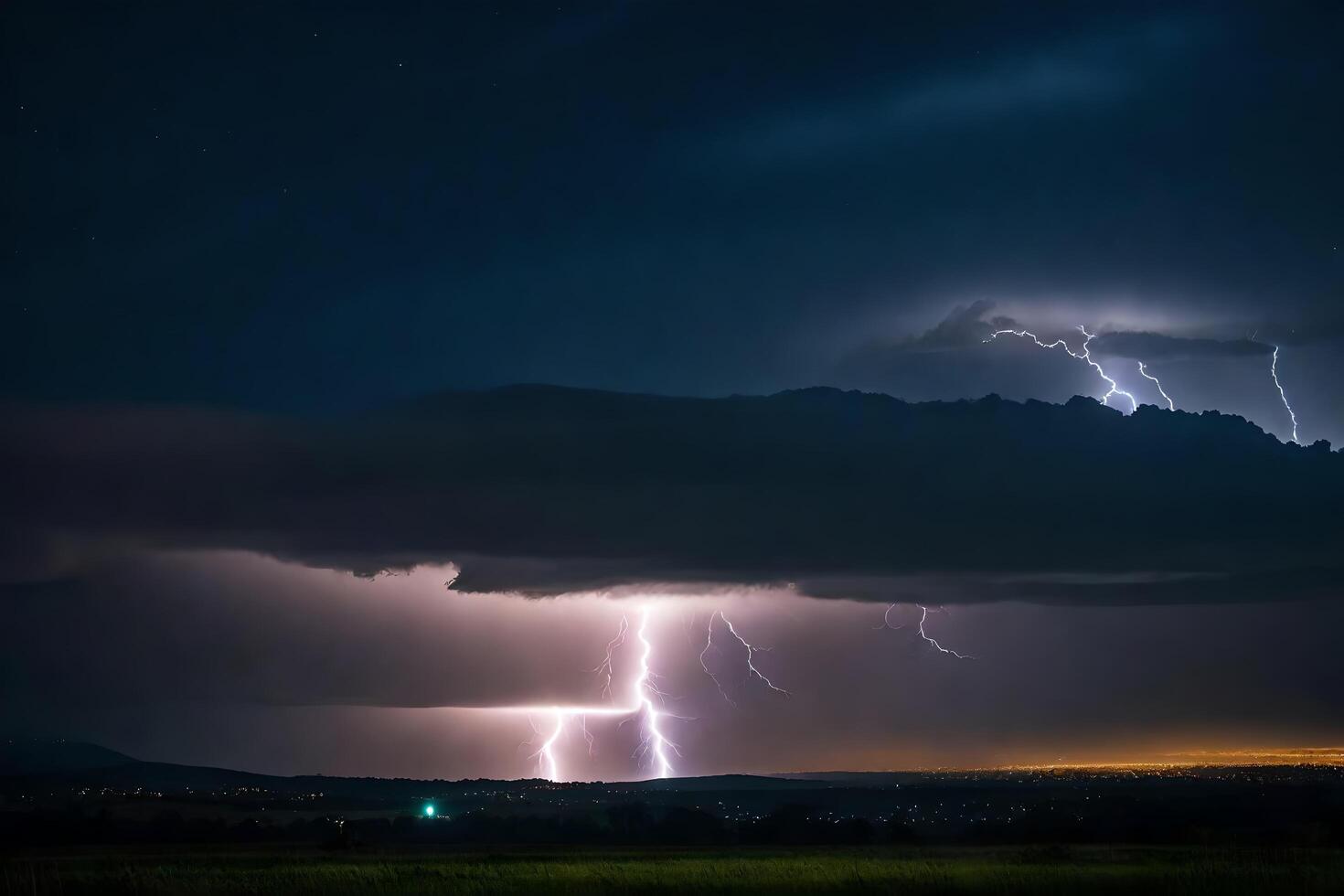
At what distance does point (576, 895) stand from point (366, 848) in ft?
113

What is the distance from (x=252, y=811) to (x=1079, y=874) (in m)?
111

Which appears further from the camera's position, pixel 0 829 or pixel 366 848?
pixel 0 829

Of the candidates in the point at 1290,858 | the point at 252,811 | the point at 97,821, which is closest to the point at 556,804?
the point at 252,811

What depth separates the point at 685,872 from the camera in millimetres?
57688

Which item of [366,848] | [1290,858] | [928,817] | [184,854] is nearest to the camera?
[1290,858]

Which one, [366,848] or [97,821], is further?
[97,821]

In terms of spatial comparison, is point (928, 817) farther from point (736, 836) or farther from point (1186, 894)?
point (1186, 894)

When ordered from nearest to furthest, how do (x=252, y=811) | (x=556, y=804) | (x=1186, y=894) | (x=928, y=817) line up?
1. (x=1186, y=894)
2. (x=252, y=811)
3. (x=928, y=817)
4. (x=556, y=804)

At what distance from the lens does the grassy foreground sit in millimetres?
46750

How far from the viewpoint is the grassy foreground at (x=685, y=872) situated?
4675 centimetres

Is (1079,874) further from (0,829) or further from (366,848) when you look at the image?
(0,829)

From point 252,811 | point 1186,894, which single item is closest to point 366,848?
point 1186,894

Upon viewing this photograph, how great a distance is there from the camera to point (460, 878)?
52.4 meters

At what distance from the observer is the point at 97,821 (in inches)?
3935
